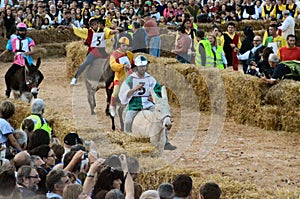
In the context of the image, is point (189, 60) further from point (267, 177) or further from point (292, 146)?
point (267, 177)

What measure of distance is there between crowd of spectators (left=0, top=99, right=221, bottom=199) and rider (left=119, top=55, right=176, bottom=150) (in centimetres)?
334

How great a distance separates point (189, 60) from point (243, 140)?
18.2 ft

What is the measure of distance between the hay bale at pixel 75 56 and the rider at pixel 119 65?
5661 millimetres

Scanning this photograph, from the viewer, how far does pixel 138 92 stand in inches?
528

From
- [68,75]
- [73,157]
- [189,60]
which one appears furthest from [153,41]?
[73,157]

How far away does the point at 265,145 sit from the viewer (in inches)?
573

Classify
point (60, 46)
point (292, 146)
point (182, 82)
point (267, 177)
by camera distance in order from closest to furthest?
1. point (267, 177)
2. point (292, 146)
3. point (182, 82)
4. point (60, 46)

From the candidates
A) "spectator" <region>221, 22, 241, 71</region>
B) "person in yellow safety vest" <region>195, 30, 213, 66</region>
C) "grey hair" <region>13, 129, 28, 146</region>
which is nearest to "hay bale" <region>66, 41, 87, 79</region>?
"person in yellow safety vest" <region>195, 30, 213, 66</region>

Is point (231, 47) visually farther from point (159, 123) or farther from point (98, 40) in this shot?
point (159, 123)

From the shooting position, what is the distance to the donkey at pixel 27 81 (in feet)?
54.0

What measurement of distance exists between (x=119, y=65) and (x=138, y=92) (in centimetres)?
263

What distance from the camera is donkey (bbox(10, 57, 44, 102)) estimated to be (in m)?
16.5

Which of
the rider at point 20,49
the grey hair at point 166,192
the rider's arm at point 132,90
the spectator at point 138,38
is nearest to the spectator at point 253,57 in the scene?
the spectator at point 138,38

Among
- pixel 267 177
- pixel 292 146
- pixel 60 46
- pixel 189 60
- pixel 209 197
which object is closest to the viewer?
pixel 209 197
